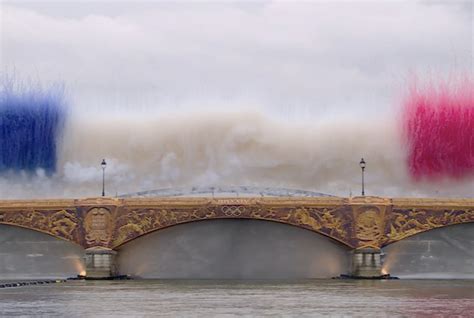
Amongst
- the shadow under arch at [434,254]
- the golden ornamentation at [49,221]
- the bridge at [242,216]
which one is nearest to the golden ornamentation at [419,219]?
the bridge at [242,216]

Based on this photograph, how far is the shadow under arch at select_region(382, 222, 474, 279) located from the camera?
93438mm

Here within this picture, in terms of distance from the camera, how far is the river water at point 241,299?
5334 centimetres

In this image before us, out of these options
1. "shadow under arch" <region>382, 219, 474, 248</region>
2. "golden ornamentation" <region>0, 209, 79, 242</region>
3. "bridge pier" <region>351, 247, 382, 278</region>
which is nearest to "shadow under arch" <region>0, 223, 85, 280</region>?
"golden ornamentation" <region>0, 209, 79, 242</region>

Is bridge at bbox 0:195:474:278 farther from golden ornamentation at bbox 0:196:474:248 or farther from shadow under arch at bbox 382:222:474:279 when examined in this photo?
shadow under arch at bbox 382:222:474:279

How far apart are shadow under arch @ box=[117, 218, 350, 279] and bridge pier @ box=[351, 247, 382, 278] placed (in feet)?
8.48

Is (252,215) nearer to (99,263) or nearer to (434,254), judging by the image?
(99,263)

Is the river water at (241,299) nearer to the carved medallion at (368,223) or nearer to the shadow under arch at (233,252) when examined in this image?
the carved medallion at (368,223)

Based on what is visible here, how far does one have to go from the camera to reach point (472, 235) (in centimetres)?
9381

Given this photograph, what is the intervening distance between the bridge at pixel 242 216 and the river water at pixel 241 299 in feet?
27.1

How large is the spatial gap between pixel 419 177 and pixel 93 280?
25.1 m

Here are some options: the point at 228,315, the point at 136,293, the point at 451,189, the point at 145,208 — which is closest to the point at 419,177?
the point at 451,189

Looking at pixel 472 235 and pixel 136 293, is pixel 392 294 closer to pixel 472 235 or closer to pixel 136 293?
pixel 136 293

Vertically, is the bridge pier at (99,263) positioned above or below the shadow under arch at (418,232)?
below

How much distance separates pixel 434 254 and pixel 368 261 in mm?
5229
